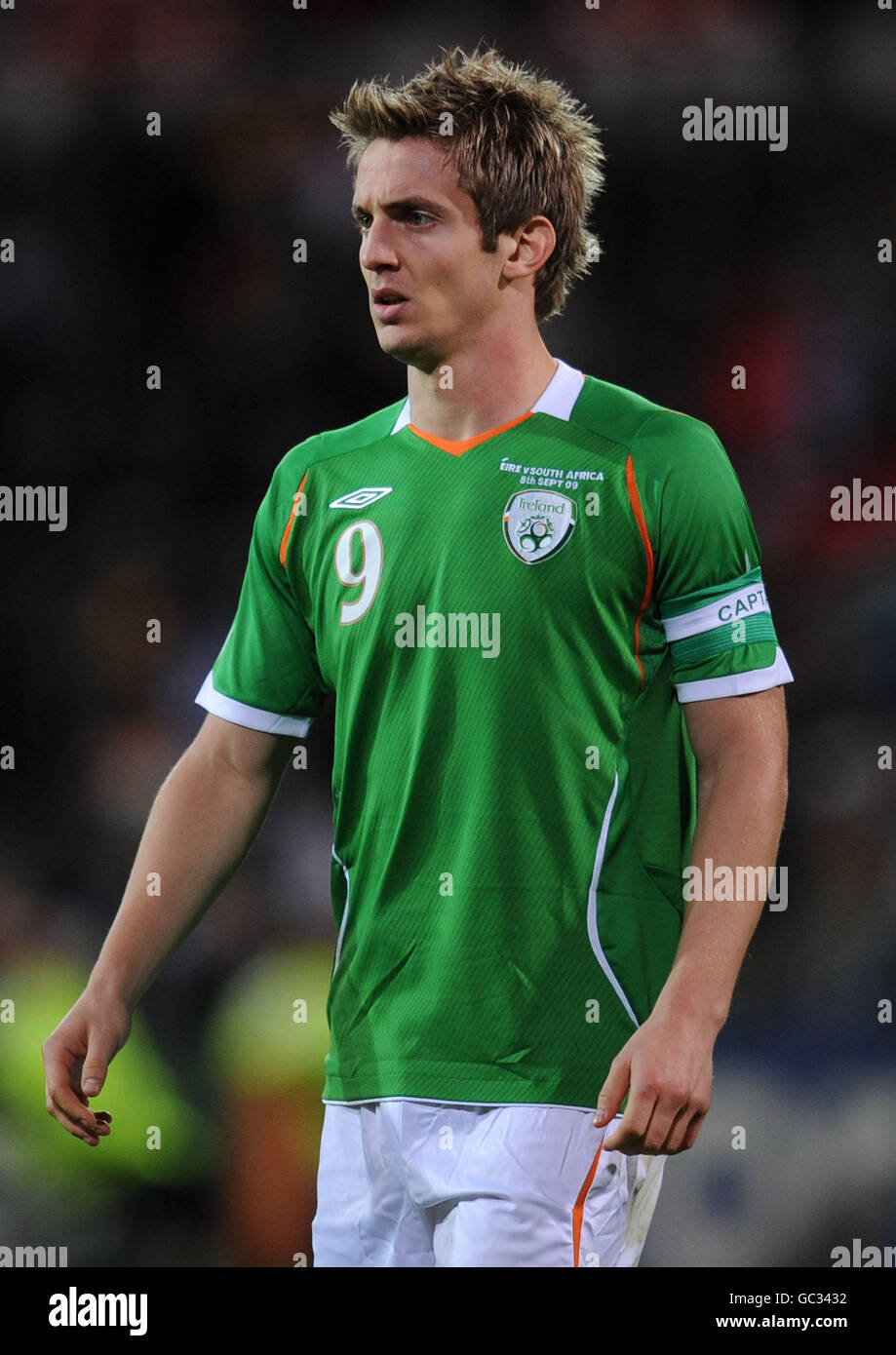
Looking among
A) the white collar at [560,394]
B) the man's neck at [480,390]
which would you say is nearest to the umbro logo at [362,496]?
the man's neck at [480,390]

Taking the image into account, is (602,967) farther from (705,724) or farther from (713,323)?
(713,323)

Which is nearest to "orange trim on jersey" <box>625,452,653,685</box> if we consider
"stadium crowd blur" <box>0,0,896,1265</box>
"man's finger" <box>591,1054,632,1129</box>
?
"man's finger" <box>591,1054,632,1129</box>

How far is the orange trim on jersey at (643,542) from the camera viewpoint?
250cm

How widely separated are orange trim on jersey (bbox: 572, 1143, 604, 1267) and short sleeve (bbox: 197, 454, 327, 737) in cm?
83

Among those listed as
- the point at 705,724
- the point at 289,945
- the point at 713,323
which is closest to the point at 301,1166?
the point at 289,945

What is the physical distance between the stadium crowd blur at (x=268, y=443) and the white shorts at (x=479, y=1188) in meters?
1.42

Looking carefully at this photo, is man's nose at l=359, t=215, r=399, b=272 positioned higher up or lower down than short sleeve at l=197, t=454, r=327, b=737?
higher up

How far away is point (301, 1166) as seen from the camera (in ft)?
12.9

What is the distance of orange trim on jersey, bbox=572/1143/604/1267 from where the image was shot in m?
2.41

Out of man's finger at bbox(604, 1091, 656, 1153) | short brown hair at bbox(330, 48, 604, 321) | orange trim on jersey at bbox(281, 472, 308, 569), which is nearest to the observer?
man's finger at bbox(604, 1091, 656, 1153)

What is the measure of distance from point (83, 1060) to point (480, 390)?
120 centimetres

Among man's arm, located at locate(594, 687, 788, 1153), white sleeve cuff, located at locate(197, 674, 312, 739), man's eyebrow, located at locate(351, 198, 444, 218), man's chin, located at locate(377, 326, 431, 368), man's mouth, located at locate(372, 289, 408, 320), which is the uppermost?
man's eyebrow, located at locate(351, 198, 444, 218)

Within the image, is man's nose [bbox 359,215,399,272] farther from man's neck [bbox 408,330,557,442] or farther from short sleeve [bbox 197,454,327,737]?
short sleeve [bbox 197,454,327,737]

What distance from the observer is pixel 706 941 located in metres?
2.31
